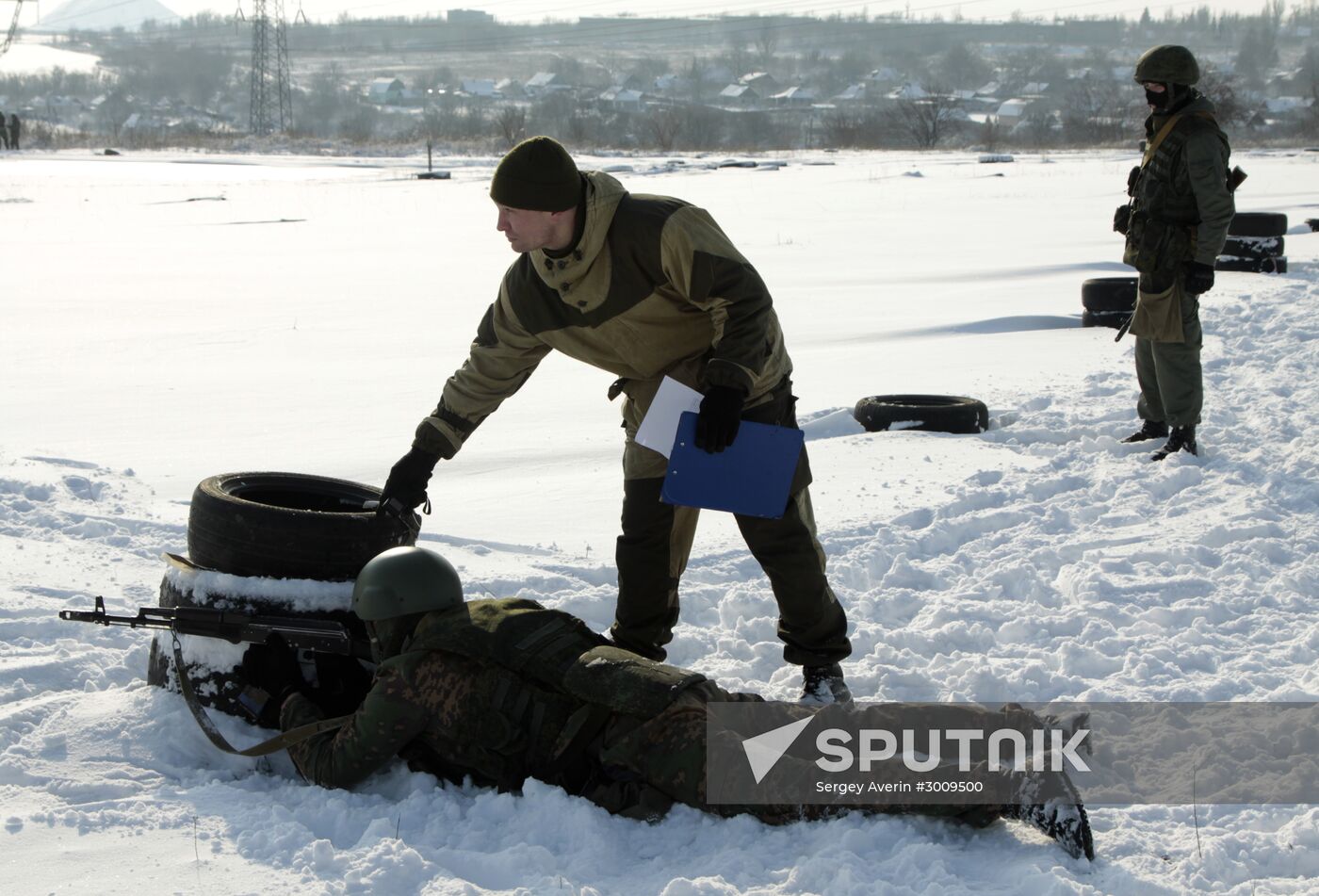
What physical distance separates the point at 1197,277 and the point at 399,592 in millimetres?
4779

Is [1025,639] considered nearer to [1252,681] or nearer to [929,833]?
[1252,681]

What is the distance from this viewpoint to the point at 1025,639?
15.3ft

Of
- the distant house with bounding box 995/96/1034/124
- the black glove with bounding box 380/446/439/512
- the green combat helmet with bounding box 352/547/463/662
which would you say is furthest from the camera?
the distant house with bounding box 995/96/1034/124

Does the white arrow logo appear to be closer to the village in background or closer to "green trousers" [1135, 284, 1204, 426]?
"green trousers" [1135, 284, 1204, 426]

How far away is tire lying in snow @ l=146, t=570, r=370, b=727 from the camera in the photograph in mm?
3781

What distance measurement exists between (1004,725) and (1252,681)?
1.29m

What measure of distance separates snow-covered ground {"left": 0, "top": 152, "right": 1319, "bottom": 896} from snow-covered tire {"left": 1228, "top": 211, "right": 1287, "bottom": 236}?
21.9 inches

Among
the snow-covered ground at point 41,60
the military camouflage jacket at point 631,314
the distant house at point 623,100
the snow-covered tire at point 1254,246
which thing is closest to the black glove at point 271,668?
the military camouflage jacket at point 631,314

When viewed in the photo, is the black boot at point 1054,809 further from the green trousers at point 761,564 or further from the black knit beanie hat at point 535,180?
the black knit beanie hat at point 535,180

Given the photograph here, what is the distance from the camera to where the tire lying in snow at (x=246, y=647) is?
3.78 m

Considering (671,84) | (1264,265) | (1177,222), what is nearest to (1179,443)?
(1177,222)

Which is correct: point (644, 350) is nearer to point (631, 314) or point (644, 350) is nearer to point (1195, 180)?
point (631, 314)

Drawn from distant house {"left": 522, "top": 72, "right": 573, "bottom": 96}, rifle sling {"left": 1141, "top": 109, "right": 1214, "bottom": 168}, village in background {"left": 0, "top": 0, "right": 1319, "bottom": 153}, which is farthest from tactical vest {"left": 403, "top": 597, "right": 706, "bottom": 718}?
distant house {"left": 522, "top": 72, "right": 573, "bottom": 96}

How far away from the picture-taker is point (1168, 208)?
6.77m
